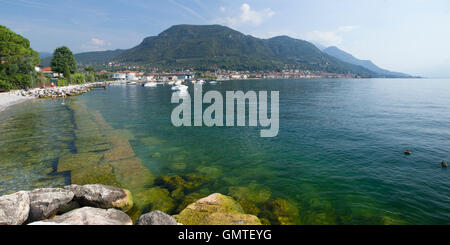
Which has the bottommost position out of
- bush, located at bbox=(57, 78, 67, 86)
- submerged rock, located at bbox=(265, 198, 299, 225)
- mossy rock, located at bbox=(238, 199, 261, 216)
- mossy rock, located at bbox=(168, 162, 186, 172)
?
submerged rock, located at bbox=(265, 198, 299, 225)

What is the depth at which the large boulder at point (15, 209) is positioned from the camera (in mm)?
8008

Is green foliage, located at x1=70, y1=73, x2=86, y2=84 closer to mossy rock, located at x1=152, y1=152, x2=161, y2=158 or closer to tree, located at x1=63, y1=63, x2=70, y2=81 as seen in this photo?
tree, located at x1=63, y1=63, x2=70, y2=81

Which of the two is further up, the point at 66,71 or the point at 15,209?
the point at 66,71

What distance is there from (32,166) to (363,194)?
22.4 m

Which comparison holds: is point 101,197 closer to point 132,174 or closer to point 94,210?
point 94,210

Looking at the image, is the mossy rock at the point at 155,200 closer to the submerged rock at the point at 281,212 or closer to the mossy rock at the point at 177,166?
the mossy rock at the point at 177,166

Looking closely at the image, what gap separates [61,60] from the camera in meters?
110

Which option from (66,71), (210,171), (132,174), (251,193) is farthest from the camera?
(66,71)

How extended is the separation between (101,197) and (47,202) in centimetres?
204

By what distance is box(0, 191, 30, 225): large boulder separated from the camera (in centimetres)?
801

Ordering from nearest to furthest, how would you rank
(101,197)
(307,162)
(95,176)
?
(101,197)
(95,176)
(307,162)

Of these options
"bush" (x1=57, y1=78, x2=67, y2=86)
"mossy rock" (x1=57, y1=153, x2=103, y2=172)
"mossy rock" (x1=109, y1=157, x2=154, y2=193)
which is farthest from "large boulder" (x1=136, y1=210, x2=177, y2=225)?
"bush" (x1=57, y1=78, x2=67, y2=86)

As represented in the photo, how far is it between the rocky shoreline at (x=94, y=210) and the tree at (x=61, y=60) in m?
128

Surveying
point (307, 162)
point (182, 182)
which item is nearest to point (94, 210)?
point (182, 182)
